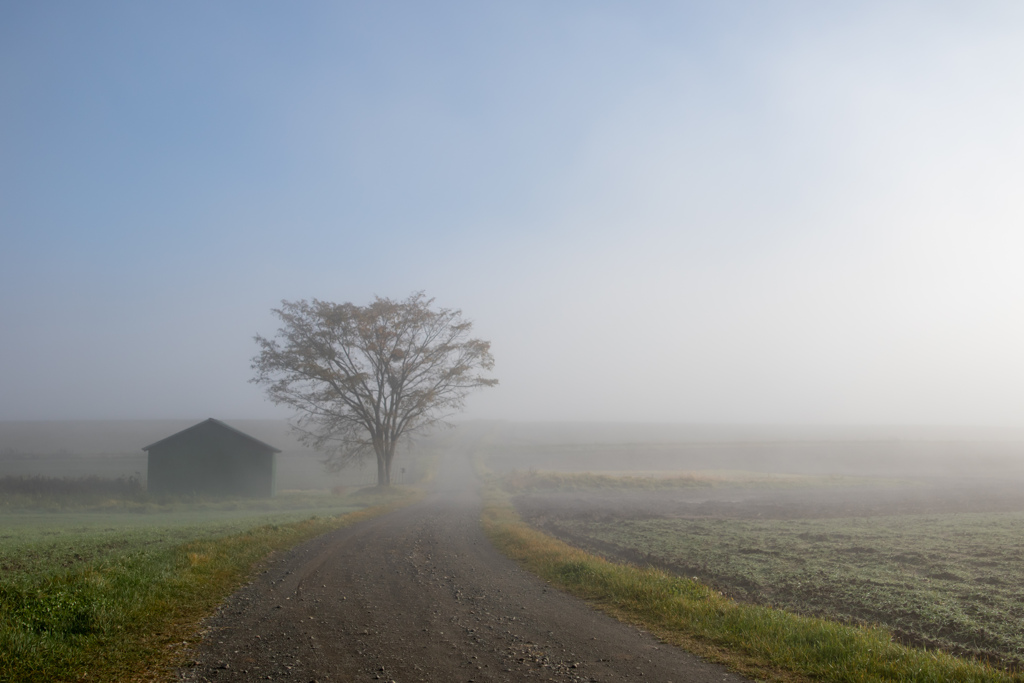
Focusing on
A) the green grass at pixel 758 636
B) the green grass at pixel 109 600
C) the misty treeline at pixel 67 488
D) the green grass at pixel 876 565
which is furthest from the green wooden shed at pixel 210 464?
the green grass at pixel 758 636

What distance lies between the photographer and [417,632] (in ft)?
31.5

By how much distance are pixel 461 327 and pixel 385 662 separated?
41.6 m

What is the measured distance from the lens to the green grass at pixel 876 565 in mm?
11648

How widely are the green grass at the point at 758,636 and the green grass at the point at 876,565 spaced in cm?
186

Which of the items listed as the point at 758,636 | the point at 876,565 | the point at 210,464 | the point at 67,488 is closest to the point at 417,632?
the point at 758,636

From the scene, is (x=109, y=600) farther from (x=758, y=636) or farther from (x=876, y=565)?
(x=876, y=565)

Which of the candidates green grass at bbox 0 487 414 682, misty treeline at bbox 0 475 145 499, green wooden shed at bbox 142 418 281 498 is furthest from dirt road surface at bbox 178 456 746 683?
green wooden shed at bbox 142 418 281 498

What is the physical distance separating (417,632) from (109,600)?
502 centimetres

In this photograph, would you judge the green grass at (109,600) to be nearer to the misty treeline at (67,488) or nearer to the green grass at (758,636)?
the green grass at (758,636)

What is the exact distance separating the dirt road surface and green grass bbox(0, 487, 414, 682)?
0.61 meters

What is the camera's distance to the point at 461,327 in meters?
49.1

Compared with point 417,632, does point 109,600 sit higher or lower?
higher

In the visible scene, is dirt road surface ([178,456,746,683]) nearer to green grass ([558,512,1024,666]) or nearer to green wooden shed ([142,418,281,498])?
green grass ([558,512,1024,666])

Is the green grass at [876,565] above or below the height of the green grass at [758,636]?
below
